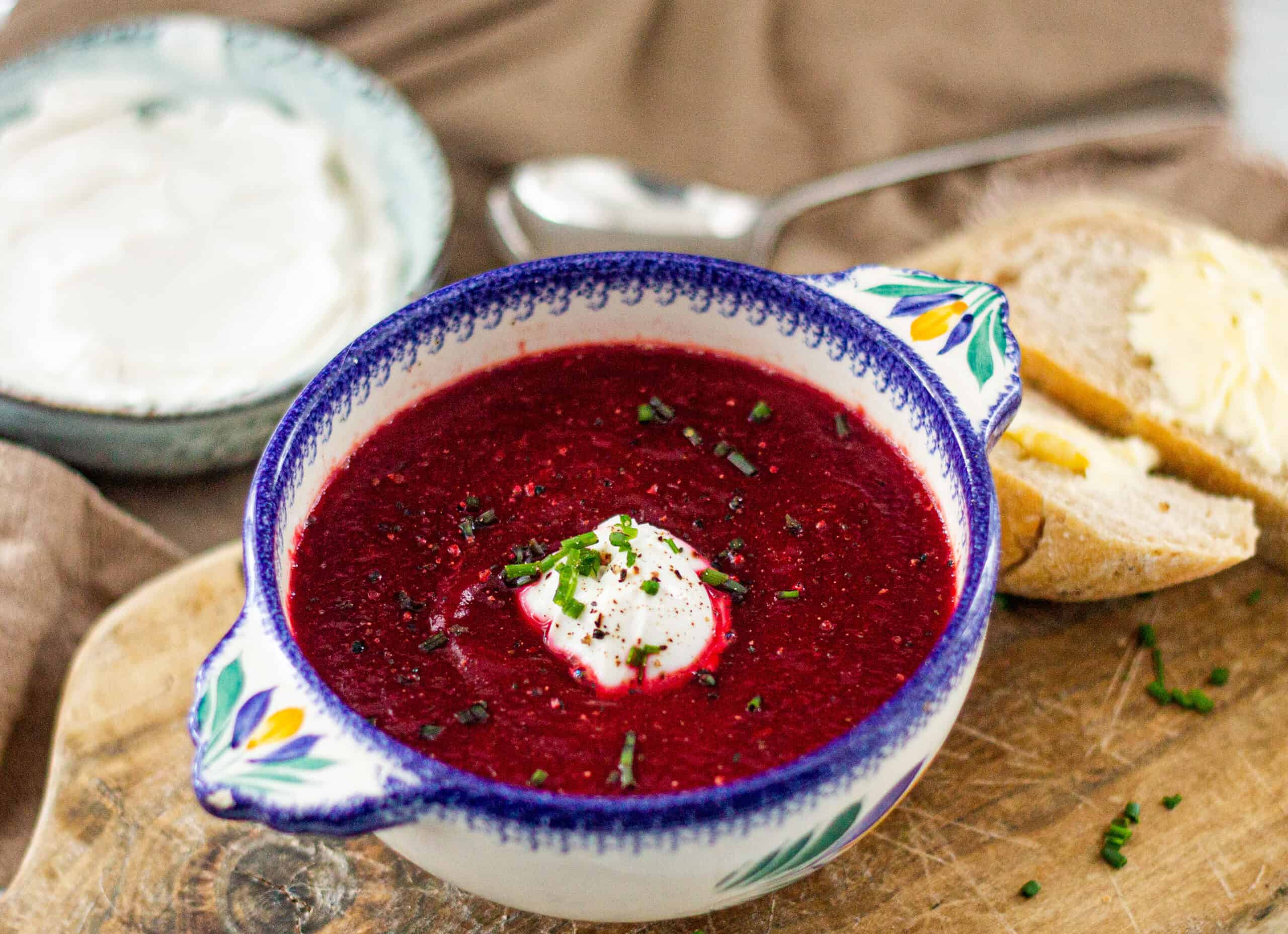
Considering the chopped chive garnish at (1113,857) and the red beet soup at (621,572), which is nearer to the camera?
the red beet soup at (621,572)

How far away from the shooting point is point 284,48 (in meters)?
4.15

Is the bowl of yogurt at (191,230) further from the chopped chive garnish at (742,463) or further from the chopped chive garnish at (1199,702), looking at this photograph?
the chopped chive garnish at (1199,702)

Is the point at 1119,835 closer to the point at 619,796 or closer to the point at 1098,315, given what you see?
the point at 619,796

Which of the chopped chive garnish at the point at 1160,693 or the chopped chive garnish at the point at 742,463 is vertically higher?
the chopped chive garnish at the point at 742,463

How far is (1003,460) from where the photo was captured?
272 centimetres

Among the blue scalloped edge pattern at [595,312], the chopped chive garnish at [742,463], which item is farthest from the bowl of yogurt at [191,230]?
the chopped chive garnish at [742,463]

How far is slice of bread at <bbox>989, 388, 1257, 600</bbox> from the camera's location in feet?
8.40

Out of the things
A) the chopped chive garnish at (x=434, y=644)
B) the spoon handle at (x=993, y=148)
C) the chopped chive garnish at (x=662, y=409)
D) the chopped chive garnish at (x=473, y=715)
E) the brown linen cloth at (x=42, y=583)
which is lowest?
the brown linen cloth at (x=42, y=583)

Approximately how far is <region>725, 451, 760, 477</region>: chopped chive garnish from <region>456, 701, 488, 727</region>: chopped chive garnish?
0.62 metres

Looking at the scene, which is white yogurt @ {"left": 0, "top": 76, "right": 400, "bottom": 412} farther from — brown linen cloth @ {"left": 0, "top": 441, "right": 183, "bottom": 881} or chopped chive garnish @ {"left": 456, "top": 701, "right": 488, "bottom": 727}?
chopped chive garnish @ {"left": 456, "top": 701, "right": 488, "bottom": 727}

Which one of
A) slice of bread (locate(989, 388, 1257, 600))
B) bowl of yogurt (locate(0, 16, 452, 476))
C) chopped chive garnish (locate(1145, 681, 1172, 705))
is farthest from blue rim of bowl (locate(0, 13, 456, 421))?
chopped chive garnish (locate(1145, 681, 1172, 705))

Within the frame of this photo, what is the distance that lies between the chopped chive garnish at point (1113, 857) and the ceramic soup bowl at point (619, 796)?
1.68 feet

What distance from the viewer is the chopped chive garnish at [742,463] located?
2.25 metres

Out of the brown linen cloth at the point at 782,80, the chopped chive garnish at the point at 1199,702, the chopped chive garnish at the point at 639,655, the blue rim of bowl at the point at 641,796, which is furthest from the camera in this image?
the brown linen cloth at the point at 782,80
